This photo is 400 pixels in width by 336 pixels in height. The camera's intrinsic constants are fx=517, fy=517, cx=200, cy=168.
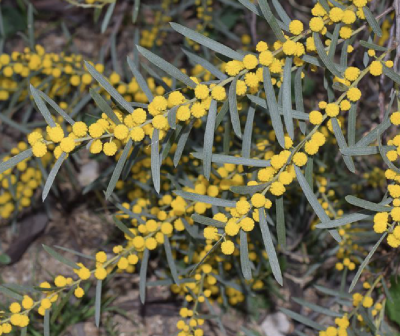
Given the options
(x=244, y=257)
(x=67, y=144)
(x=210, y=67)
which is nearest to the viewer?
(x=67, y=144)

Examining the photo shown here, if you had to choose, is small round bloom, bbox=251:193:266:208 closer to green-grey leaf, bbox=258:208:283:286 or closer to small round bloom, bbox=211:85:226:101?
green-grey leaf, bbox=258:208:283:286

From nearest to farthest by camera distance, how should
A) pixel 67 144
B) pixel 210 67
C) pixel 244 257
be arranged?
pixel 67 144 → pixel 244 257 → pixel 210 67

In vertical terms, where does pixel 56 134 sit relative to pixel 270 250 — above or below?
above

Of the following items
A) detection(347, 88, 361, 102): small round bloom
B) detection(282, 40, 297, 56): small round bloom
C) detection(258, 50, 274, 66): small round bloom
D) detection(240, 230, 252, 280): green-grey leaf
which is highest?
detection(282, 40, 297, 56): small round bloom

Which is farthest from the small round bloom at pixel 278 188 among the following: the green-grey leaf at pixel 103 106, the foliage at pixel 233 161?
the green-grey leaf at pixel 103 106

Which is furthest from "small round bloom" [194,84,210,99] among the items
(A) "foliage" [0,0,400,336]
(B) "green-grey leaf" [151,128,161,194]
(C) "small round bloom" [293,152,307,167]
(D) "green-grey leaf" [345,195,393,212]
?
(D) "green-grey leaf" [345,195,393,212]

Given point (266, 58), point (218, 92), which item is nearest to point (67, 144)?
point (218, 92)

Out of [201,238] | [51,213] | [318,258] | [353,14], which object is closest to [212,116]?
[353,14]

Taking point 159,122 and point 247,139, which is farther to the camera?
point 247,139

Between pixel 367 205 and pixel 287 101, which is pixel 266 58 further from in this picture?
pixel 367 205

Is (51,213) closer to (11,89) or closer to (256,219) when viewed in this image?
(11,89)

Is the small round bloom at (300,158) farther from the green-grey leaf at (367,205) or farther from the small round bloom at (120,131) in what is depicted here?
the small round bloom at (120,131)
